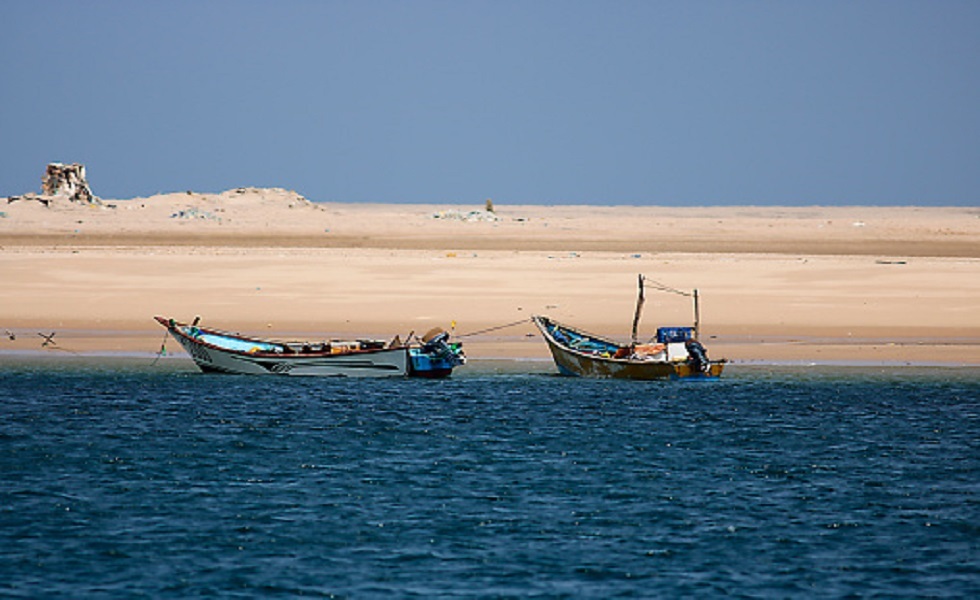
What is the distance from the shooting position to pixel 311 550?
1895 cm

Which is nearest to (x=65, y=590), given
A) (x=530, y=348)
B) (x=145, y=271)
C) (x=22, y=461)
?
(x=22, y=461)

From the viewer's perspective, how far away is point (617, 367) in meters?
36.2

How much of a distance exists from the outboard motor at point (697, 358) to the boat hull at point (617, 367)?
0.05 metres

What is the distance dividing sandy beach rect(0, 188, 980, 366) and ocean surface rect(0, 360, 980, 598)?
6.16m

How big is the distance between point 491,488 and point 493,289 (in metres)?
26.9

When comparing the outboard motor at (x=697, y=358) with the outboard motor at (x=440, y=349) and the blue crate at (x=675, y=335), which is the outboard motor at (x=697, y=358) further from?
the outboard motor at (x=440, y=349)

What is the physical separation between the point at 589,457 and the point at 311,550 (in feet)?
→ 26.4

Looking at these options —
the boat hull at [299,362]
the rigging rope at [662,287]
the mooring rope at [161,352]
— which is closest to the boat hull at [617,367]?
the boat hull at [299,362]

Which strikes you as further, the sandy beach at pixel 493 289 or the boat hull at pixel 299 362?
the sandy beach at pixel 493 289

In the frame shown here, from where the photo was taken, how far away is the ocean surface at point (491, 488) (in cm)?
1780

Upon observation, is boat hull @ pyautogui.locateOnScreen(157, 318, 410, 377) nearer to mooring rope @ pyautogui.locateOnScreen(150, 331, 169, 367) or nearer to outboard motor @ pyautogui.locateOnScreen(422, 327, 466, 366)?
→ outboard motor @ pyautogui.locateOnScreen(422, 327, 466, 366)

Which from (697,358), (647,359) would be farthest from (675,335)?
(697,358)

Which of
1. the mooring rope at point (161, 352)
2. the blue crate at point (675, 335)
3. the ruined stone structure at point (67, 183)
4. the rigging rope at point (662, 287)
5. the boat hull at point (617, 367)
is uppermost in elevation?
the ruined stone structure at point (67, 183)

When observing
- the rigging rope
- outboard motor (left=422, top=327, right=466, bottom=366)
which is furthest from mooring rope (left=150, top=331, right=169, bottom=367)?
the rigging rope
